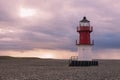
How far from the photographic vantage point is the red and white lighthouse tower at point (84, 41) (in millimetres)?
42656

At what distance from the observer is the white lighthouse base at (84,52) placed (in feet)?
142

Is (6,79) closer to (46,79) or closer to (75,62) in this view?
(46,79)

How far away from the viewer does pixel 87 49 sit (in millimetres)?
43500

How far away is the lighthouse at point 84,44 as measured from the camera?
42.7 meters

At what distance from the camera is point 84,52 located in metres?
43.7

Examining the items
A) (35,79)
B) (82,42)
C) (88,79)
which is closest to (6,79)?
(35,79)

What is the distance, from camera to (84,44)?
43.0 m

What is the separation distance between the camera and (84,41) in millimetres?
42844

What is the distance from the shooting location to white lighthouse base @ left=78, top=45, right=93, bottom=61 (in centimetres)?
4331

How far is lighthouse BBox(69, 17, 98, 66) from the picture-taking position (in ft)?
140

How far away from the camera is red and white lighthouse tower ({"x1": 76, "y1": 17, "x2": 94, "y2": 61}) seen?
4266 centimetres

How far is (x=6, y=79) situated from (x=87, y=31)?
2072 cm

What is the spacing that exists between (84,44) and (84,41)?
0.40 m

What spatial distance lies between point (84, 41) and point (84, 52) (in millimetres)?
1601
